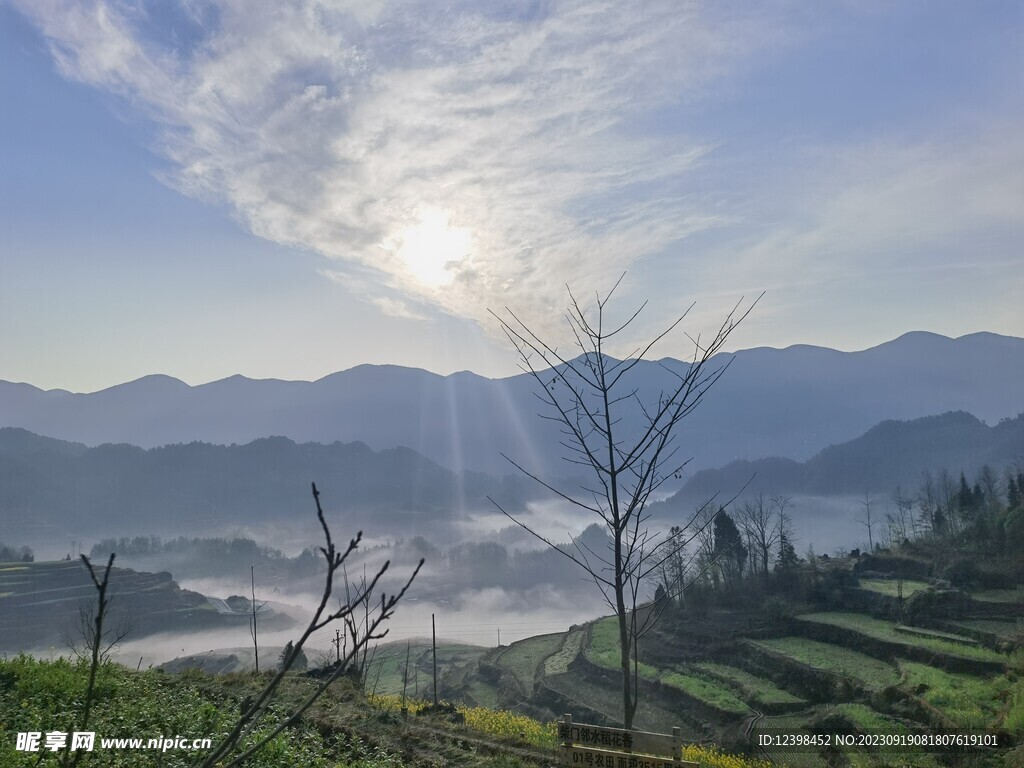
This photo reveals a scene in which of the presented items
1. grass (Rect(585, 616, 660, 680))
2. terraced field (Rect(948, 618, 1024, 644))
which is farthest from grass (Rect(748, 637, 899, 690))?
grass (Rect(585, 616, 660, 680))

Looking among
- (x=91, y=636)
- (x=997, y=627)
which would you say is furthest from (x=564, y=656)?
(x=91, y=636)

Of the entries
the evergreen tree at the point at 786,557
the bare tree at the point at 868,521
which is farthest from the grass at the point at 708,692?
the bare tree at the point at 868,521

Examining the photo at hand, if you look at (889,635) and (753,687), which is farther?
(889,635)

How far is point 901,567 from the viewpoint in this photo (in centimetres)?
3897

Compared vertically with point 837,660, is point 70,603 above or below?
below

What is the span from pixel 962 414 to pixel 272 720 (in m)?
234

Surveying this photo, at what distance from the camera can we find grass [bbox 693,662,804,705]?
86.4 feet

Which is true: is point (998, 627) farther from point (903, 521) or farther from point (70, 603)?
point (70, 603)

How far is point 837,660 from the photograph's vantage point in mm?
28688

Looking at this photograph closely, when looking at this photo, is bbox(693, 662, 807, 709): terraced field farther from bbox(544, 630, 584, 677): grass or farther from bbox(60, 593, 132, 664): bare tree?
bbox(60, 593, 132, 664): bare tree

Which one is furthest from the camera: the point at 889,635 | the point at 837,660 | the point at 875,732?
the point at 889,635

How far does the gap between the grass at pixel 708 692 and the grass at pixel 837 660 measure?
3.82 meters

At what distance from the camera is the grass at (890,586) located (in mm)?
33906

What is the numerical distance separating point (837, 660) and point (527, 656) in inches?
941
